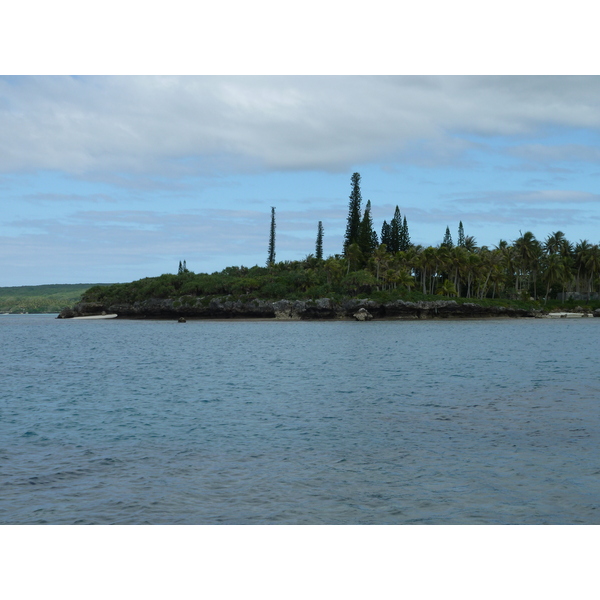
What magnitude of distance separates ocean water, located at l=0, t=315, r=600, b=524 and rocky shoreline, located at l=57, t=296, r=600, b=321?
310ft

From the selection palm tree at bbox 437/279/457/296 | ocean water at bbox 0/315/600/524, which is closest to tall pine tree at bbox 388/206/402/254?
palm tree at bbox 437/279/457/296

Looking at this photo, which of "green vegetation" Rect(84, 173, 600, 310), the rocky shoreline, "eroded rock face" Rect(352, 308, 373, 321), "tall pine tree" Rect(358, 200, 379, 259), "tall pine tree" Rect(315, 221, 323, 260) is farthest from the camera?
"tall pine tree" Rect(315, 221, 323, 260)

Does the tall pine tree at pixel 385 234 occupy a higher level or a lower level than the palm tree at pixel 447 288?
higher

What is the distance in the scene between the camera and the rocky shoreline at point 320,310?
430ft

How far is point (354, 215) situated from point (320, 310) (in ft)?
105

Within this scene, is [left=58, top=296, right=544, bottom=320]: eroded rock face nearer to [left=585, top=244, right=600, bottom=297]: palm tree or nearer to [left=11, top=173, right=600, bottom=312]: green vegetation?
[left=11, top=173, right=600, bottom=312]: green vegetation

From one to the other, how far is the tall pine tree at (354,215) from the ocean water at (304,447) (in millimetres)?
118577

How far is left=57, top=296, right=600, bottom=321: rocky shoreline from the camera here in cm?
13100

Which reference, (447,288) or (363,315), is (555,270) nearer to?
(447,288)

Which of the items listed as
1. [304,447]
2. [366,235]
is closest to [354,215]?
[366,235]

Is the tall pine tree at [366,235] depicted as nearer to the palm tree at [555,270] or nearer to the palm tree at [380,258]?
the palm tree at [380,258]

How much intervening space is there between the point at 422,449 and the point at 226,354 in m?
37.5

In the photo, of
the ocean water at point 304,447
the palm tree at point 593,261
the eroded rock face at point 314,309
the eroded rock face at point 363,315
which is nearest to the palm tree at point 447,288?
the eroded rock face at point 314,309
